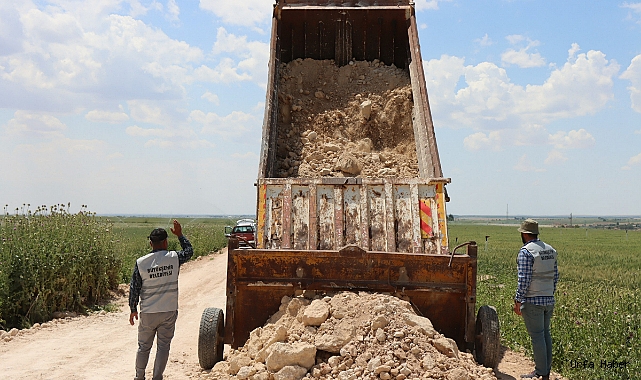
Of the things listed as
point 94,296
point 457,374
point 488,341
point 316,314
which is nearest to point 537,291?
point 488,341

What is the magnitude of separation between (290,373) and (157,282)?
161cm

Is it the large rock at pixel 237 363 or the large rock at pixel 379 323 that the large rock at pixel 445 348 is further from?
the large rock at pixel 237 363

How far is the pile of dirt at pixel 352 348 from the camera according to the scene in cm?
450

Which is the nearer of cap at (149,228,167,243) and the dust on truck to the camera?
cap at (149,228,167,243)

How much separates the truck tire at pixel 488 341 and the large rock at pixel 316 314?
162cm

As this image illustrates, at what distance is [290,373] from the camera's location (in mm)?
4586

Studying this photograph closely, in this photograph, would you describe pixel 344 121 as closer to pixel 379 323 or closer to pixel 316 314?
pixel 316 314

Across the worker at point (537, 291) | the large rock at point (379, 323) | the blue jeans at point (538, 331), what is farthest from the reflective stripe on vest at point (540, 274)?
the large rock at point (379, 323)

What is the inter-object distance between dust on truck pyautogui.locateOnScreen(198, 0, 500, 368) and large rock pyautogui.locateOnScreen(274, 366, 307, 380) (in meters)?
1.04

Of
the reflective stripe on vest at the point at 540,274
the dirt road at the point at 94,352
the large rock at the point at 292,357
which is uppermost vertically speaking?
the reflective stripe on vest at the point at 540,274

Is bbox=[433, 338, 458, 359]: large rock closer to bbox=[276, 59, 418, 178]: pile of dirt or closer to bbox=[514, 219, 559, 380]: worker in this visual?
bbox=[514, 219, 559, 380]: worker

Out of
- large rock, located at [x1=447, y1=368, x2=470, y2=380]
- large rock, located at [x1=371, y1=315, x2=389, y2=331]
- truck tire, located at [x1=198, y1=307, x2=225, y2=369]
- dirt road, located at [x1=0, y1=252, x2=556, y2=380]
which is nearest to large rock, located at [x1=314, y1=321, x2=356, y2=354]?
large rock, located at [x1=371, y1=315, x2=389, y2=331]

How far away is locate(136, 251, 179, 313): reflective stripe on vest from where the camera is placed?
5.22 metres

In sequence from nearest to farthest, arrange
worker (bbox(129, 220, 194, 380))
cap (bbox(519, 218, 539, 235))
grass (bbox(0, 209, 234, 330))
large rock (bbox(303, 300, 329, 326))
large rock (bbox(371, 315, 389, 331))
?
large rock (bbox(371, 315, 389, 331)) < large rock (bbox(303, 300, 329, 326)) < worker (bbox(129, 220, 194, 380)) < cap (bbox(519, 218, 539, 235)) < grass (bbox(0, 209, 234, 330))
